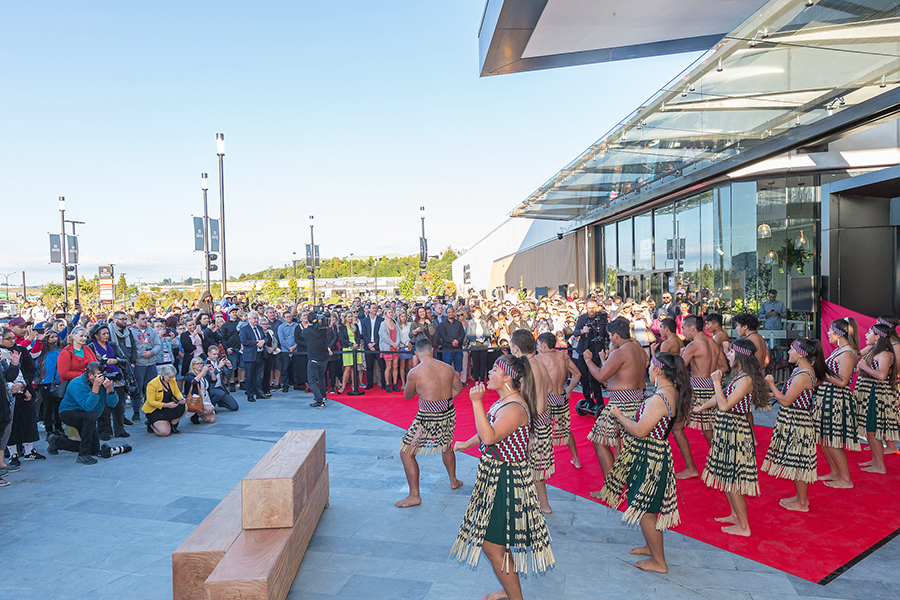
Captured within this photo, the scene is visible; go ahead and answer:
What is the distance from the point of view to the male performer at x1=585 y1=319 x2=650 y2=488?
562cm

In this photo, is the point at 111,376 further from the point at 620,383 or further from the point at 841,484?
the point at 841,484

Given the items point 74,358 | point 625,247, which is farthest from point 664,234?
point 74,358

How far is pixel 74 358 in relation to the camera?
7.40 metres

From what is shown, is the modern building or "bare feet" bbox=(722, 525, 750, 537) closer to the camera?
"bare feet" bbox=(722, 525, 750, 537)

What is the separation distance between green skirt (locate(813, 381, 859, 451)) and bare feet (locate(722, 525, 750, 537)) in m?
1.62

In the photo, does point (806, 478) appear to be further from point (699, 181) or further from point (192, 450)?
point (699, 181)

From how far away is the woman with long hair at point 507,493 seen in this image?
342 cm

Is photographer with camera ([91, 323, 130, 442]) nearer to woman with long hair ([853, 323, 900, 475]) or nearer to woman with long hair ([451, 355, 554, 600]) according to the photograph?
woman with long hair ([451, 355, 554, 600])

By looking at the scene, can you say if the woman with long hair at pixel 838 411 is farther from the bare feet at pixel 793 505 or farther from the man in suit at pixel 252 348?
the man in suit at pixel 252 348

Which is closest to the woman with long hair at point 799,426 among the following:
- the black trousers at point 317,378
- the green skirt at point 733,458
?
the green skirt at point 733,458

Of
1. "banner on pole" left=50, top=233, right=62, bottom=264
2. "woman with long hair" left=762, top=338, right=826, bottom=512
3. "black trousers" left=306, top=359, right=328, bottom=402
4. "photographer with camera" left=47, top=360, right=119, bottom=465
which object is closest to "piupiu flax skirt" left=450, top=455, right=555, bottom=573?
"woman with long hair" left=762, top=338, right=826, bottom=512

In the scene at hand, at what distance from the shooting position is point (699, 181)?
13.0 metres

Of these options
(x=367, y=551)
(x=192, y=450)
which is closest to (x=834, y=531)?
→ (x=367, y=551)

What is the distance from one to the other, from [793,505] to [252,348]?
9.30 metres
